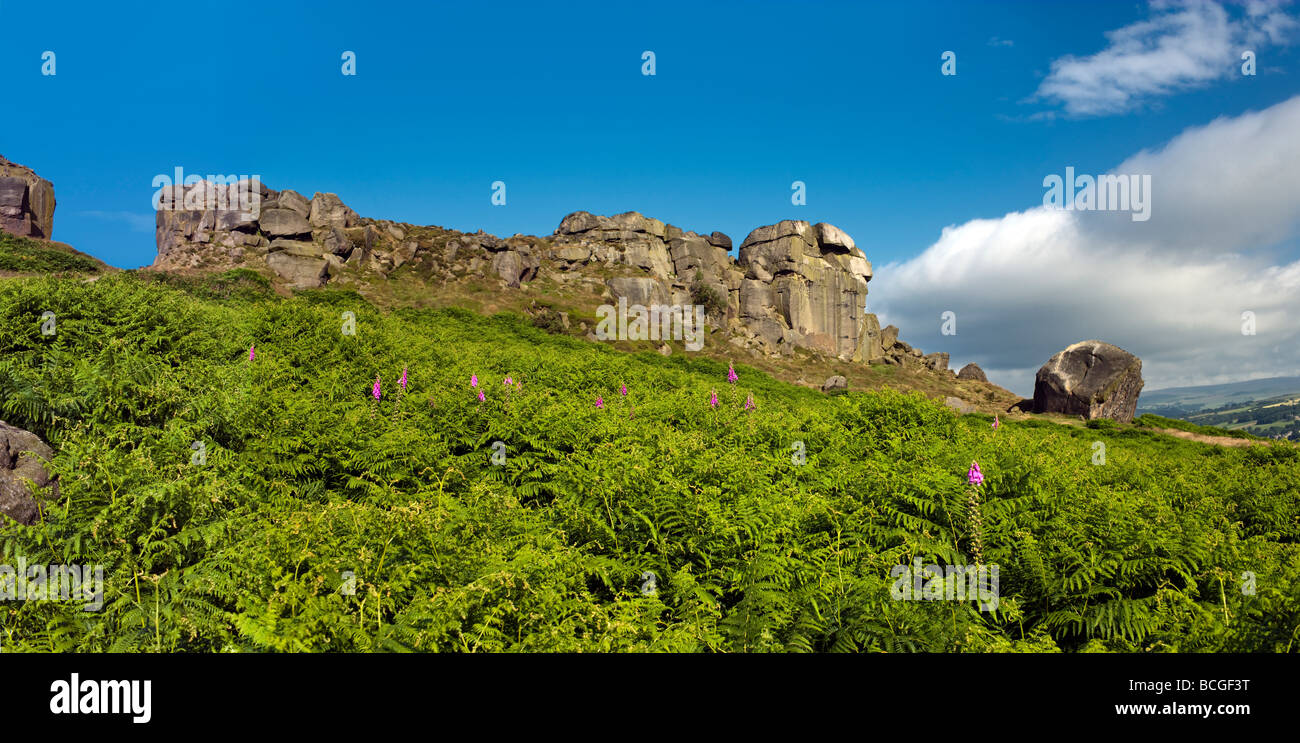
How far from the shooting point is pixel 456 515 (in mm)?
5227

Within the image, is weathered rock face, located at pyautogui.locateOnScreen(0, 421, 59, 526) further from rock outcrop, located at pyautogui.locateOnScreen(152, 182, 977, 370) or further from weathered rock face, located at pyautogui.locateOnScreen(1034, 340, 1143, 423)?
weathered rock face, located at pyautogui.locateOnScreen(1034, 340, 1143, 423)

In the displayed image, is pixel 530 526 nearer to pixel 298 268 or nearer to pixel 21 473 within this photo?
pixel 21 473

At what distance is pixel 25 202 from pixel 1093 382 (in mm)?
88114

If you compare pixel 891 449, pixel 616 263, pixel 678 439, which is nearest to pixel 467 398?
pixel 678 439

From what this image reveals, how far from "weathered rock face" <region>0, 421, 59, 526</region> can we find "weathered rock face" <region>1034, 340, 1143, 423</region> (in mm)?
61523

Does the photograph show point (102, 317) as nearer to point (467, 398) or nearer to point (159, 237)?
point (467, 398)

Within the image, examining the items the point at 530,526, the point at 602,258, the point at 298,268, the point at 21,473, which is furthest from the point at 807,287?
the point at 21,473

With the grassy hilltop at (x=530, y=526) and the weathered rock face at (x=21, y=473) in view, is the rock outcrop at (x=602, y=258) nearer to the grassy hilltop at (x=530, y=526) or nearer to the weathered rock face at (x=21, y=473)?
the grassy hilltop at (x=530, y=526)

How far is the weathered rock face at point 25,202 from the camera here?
145 feet

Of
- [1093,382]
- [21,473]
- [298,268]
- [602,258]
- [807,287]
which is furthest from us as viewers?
[807,287]

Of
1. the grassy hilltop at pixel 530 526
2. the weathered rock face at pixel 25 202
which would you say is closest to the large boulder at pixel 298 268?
the weathered rock face at pixel 25 202

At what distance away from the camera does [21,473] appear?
600 centimetres

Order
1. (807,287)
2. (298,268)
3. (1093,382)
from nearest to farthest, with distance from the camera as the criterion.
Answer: (298,268), (1093,382), (807,287)

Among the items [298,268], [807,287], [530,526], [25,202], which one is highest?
[807,287]
